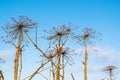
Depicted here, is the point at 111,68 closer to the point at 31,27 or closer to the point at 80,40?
the point at 80,40

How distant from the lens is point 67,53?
2561cm

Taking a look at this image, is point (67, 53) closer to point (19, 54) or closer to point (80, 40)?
point (80, 40)

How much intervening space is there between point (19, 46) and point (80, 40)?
18.0m

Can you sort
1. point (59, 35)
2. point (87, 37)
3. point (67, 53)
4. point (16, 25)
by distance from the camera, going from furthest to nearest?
point (87, 37)
point (67, 53)
point (59, 35)
point (16, 25)

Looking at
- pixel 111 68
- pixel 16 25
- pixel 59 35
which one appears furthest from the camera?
pixel 111 68

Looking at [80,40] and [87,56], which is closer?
[80,40]

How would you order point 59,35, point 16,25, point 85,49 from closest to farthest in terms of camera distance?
1. point 16,25
2. point 59,35
3. point 85,49

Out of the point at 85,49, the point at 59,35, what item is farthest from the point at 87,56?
the point at 59,35

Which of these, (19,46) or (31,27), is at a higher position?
(31,27)

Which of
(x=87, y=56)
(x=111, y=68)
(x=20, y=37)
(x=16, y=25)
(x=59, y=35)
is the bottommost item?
(x=20, y=37)

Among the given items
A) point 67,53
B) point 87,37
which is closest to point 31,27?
point 67,53

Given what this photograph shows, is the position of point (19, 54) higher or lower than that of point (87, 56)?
lower

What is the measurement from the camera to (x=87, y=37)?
89.4ft

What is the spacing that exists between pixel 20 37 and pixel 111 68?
42346mm
